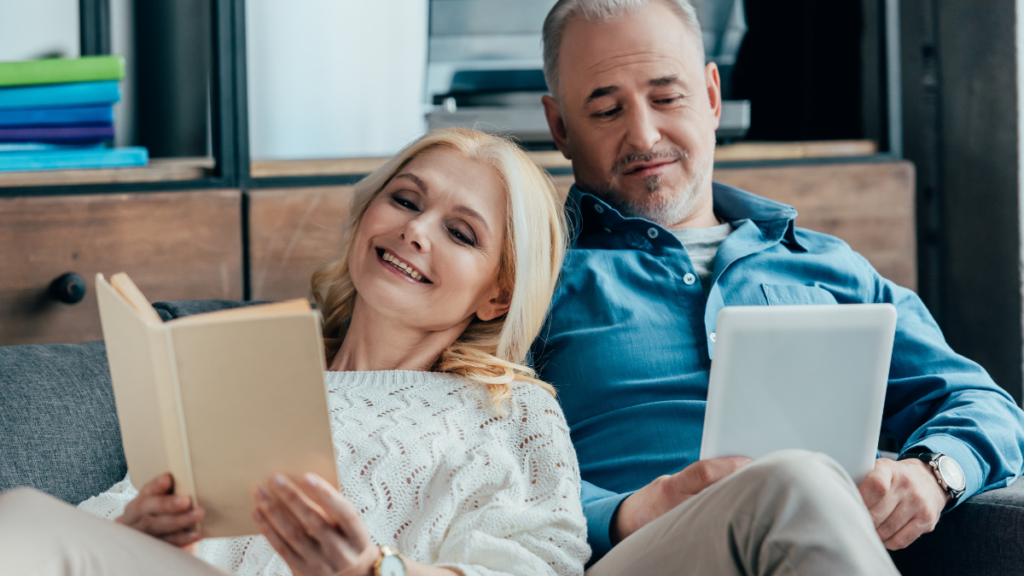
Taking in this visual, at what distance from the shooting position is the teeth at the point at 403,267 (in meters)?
1.20

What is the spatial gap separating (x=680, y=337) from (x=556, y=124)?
19.7 inches

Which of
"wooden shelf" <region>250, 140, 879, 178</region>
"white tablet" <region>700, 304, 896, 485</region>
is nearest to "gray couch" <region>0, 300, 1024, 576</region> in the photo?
"white tablet" <region>700, 304, 896, 485</region>

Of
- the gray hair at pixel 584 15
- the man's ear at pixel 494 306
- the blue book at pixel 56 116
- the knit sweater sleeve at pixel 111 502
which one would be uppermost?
the gray hair at pixel 584 15

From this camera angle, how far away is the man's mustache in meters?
1.43

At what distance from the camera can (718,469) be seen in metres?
0.95

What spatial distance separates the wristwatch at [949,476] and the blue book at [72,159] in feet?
4.51

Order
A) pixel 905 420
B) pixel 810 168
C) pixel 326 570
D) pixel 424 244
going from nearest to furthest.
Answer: pixel 326 570 → pixel 424 244 → pixel 905 420 → pixel 810 168

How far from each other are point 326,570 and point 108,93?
3.51 ft

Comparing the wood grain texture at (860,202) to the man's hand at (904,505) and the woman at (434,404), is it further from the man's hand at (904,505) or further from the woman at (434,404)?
the man's hand at (904,505)

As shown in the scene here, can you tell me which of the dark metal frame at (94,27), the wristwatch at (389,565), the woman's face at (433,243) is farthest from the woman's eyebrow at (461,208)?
the dark metal frame at (94,27)

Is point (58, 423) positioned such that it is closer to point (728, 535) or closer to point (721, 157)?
point (728, 535)

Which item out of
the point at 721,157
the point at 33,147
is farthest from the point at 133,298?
the point at 721,157

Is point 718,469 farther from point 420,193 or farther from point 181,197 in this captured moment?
point 181,197

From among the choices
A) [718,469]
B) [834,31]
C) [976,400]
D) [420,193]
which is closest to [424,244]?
[420,193]
